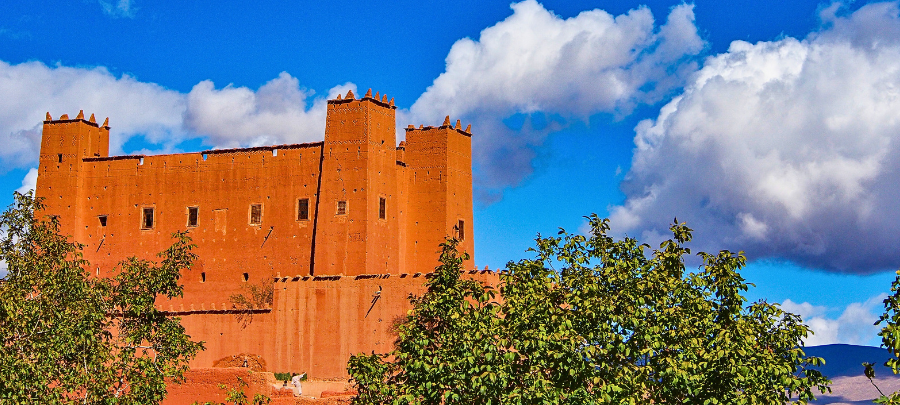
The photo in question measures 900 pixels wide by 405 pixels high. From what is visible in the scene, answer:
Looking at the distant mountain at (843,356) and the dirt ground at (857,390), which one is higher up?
the distant mountain at (843,356)

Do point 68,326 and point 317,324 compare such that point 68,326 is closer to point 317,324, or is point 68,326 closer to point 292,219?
point 317,324

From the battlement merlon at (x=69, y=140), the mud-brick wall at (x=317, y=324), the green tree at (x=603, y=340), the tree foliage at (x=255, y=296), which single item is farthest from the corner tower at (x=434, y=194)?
the green tree at (x=603, y=340)

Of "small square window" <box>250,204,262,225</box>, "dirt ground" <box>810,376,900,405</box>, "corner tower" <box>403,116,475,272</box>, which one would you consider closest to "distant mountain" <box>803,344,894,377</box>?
"dirt ground" <box>810,376,900,405</box>

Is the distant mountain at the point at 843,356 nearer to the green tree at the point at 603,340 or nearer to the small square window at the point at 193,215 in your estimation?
the small square window at the point at 193,215

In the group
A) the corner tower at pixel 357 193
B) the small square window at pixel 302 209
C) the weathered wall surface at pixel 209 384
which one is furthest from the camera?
the small square window at pixel 302 209

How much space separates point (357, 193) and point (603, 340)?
20.3 m

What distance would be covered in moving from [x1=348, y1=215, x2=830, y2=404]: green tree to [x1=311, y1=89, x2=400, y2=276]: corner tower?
1625cm

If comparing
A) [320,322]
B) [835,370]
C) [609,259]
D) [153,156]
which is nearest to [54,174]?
[153,156]

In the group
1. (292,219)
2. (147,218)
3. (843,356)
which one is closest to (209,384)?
(292,219)

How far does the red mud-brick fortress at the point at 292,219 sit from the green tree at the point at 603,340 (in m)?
12.9

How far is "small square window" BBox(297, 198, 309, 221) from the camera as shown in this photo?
155ft

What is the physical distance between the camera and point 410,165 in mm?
49219

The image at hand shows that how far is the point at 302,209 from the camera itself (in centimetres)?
4741

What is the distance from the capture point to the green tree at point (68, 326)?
26672 millimetres
